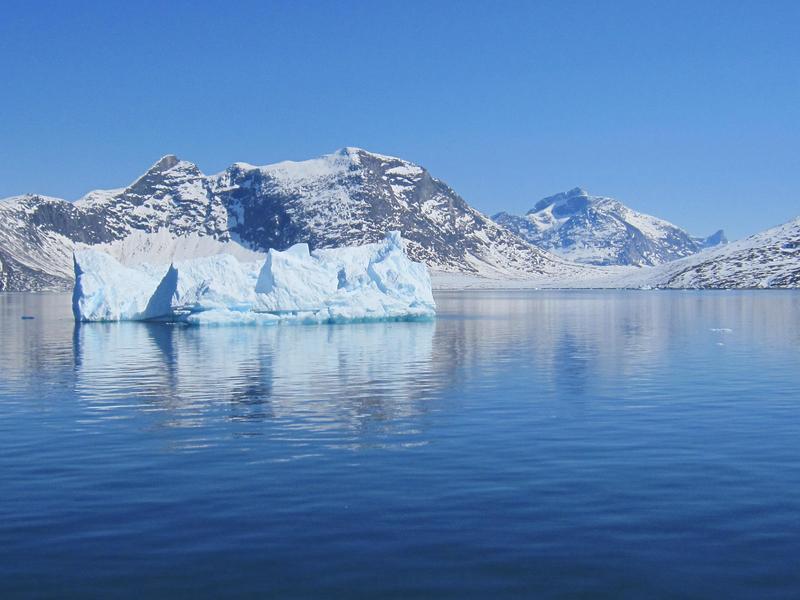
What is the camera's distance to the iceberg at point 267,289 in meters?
86.6

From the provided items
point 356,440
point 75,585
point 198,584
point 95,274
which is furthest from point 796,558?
point 95,274

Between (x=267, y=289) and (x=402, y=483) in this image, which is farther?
Answer: (x=267, y=289)

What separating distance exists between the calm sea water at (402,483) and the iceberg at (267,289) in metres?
40.9

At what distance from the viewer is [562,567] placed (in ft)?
49.3

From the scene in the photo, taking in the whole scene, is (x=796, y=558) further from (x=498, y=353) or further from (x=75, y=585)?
(x=498, y=353)

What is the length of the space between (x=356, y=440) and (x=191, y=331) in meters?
58.3

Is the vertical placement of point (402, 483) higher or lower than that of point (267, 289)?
lower

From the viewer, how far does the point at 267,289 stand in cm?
8831

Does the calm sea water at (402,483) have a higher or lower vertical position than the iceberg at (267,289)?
lower

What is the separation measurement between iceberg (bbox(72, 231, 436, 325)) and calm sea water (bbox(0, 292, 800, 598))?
134ft

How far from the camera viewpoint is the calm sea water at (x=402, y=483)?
1473 centimetres

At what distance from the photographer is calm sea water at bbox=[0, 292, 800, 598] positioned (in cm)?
1473

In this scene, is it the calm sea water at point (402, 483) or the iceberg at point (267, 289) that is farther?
the iceberg at point (267, 289)

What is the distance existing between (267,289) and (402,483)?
68.9m
